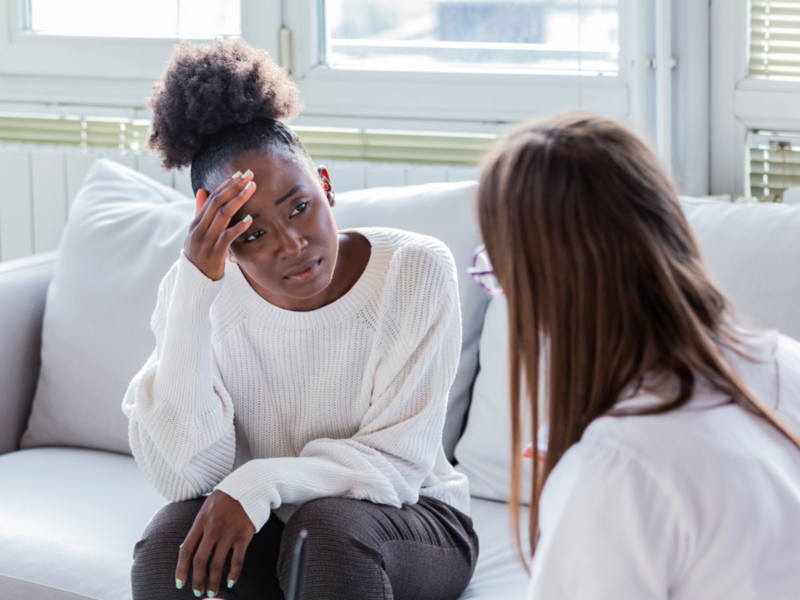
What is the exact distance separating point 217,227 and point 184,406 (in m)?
0.25

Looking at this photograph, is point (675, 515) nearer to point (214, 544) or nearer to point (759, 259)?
point (214, 544)

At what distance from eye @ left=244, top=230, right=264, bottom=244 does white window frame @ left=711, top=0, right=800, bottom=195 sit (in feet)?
3.50

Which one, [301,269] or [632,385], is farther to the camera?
[301,269]

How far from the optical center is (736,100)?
1.74 metres

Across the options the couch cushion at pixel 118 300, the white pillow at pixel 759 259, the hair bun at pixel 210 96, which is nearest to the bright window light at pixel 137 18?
the couch cushion at pixel 118 300

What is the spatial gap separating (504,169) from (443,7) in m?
1.38

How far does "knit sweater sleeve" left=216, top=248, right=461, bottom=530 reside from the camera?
3.66ft

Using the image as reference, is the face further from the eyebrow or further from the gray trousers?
the gray trousers

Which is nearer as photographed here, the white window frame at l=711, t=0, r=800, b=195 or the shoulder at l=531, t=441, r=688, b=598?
the shoulder at l=531, t=441, r=688, b=598

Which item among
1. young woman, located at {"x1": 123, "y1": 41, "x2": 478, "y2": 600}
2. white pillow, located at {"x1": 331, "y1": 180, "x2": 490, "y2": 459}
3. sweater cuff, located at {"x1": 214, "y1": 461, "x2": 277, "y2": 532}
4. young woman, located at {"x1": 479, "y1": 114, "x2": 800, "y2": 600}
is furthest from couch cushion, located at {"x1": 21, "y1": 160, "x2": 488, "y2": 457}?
young woman, located at {"x1": 479, "y1": 114, "x2": 800, "y2": 600}

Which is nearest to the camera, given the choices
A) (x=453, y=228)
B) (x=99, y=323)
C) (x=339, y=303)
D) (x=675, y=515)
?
(x=675, y=515)

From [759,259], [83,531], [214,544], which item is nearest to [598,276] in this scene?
[214,544]

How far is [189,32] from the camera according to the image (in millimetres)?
2201

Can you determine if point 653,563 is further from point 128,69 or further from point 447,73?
point 128,69
